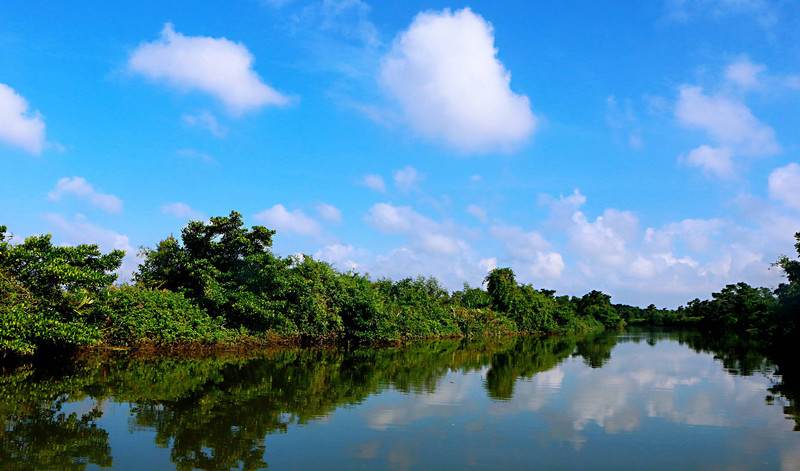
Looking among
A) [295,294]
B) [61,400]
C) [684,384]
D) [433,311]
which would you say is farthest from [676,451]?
[433,311]

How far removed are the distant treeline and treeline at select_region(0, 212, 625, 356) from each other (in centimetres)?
5

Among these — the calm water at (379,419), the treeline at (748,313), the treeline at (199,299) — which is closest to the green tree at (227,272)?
the treeline at (199,299)

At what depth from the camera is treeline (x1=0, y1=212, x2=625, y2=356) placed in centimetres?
1733

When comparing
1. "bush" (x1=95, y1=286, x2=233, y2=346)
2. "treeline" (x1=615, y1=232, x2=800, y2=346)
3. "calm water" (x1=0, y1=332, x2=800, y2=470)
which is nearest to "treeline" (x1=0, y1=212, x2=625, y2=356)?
"bush" (x1=95, y1=286, x2=233, y2=346)

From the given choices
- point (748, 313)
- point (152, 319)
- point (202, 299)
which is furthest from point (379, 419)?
point (748, 313)

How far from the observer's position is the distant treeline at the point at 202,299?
17359mm

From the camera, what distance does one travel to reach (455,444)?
9.03 meters

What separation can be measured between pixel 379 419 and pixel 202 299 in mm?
18533

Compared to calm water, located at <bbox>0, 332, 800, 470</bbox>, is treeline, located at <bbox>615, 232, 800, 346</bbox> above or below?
above

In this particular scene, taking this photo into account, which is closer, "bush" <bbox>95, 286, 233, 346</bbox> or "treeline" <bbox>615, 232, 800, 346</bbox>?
"bush" <bbox>95, 286, 233, 346</bbox>

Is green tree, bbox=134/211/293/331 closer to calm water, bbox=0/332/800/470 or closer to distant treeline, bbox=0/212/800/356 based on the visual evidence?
distant treeline, bbox=0/212/800/356

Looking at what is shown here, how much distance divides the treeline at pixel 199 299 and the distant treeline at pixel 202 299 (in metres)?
0.05

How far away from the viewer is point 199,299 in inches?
1059

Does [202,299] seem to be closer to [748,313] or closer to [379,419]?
[379,419]
